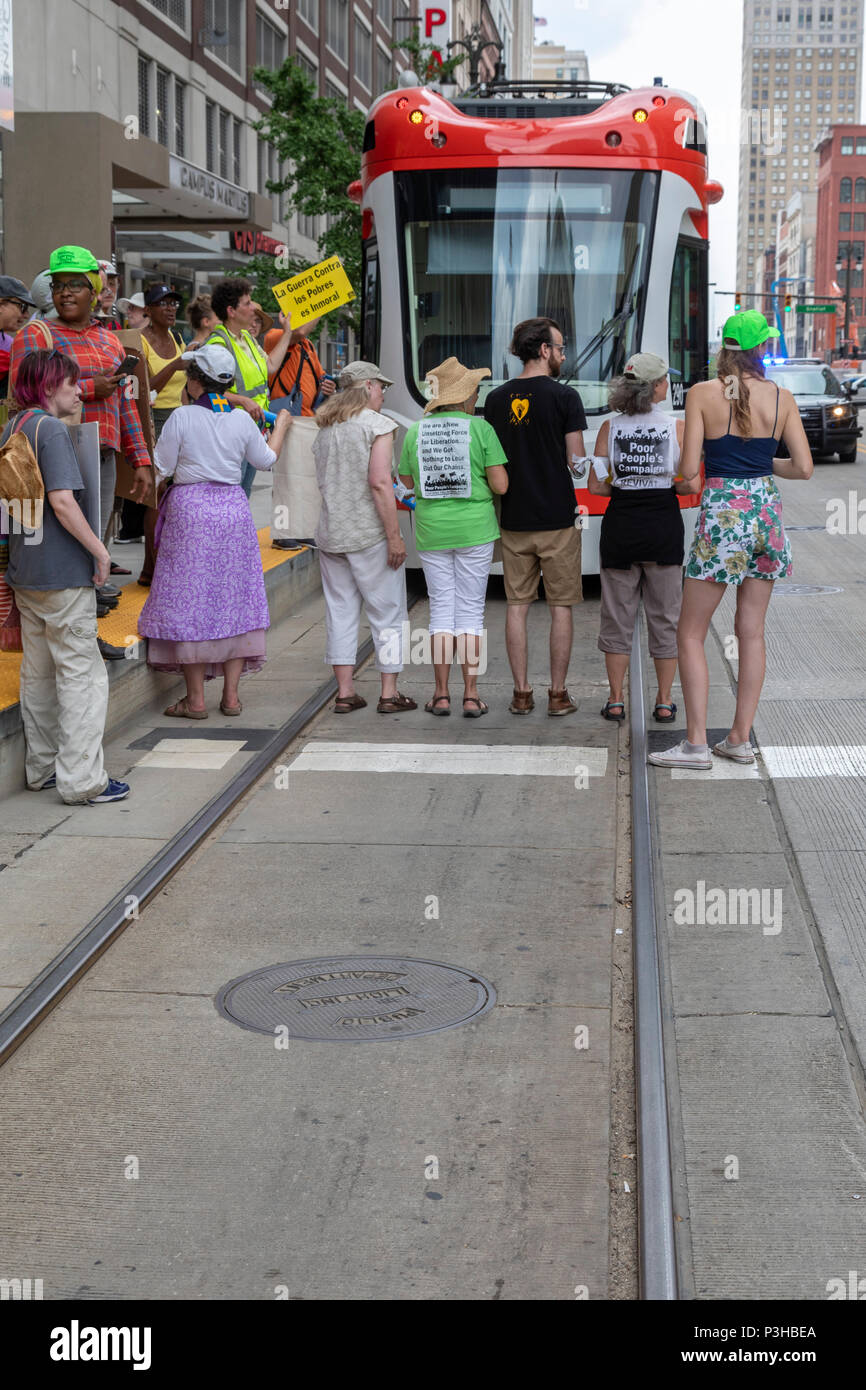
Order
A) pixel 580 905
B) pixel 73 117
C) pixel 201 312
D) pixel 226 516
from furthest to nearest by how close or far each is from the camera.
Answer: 1. pixel 73 117
2. pixel 201 312
3. pixel 226 516
4. pixel 580 905

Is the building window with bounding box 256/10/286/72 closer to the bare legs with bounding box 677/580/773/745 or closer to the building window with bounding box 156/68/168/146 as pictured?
the building window with bounding box 156/68/168/146

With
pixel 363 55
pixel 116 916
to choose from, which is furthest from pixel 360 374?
pixel 363 55

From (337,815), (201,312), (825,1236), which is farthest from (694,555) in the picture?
(825,1236)

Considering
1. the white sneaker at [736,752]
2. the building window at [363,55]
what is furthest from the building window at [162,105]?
the white sneaker at [736,752]

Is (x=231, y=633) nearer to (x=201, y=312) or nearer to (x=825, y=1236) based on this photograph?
(x=201, y=312)

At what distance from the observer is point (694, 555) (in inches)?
295

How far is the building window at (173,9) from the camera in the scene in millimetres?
32531

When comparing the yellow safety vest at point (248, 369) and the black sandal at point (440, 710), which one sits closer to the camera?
the black sandal at point (440, 710)

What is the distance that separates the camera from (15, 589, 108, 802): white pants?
682cm

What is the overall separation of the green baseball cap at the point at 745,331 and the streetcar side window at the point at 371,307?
5921 mm

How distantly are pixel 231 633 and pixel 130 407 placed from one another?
4.71ft

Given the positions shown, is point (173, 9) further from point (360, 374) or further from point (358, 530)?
point (358, 530)

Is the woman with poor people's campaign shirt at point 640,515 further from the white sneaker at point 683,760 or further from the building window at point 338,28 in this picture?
the building window at point 338,28
